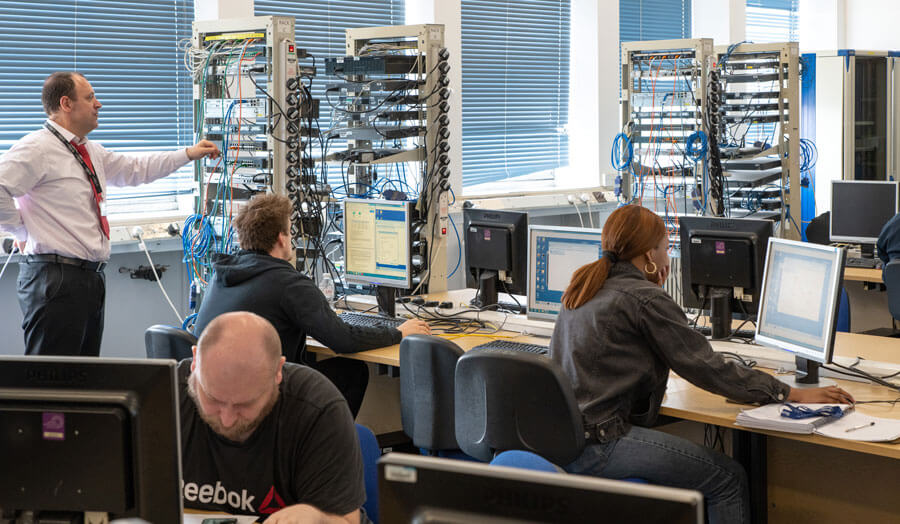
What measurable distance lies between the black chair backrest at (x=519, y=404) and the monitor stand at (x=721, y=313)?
3.75 ft

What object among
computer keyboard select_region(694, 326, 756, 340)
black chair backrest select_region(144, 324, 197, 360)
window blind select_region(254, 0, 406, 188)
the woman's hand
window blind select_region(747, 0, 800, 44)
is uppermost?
window blind select_region(747, 0, 800, 44)

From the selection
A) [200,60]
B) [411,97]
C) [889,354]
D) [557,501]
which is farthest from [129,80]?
[557,501]

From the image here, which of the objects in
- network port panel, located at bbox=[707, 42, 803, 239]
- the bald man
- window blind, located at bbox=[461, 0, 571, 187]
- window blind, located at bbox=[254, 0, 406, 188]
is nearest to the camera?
the bald man

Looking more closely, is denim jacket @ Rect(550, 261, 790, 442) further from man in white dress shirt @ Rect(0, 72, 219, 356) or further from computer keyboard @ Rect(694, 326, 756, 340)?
man in white dress shirt @ Rect(0, 72, 219, 356)

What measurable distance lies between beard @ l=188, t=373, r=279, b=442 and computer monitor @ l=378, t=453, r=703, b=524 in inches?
35.0

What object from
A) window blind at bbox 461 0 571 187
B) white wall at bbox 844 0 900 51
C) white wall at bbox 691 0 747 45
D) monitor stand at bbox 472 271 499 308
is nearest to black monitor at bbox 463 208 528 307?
monitor stand at bbox 472 271 499 308

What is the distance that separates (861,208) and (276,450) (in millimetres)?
5013

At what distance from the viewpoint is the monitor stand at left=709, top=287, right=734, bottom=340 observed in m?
3.86

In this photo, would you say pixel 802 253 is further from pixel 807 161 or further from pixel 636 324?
pixel 807 161

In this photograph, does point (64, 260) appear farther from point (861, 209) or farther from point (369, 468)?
point (861, 209)

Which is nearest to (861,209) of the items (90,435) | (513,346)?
(513,346)

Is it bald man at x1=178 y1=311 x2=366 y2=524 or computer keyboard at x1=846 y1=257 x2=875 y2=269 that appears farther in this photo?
computer keyboard at x1=846 y1=257 x2=875 y2=269

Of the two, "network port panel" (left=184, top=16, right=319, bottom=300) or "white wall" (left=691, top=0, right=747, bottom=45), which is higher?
"white wall" (left=691, top=0, right=747, bottom=45)

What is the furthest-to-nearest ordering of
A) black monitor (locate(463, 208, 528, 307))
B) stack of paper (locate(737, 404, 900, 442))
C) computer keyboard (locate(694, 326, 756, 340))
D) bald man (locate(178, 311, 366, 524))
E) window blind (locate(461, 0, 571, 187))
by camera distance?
1. window blind (locate(461, 0, 571, 187))
2. black monitor (locate(463, 208, 528, 307))
3. computer keyboard (locate(694, 326, 756, 340))
4. stack of paper (locate(737, 404, 900, 442))
5. bald man (locate(178, 311, 366, 524))
